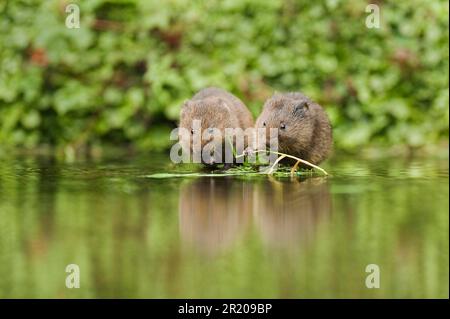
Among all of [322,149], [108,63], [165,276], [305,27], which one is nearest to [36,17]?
[108,63]

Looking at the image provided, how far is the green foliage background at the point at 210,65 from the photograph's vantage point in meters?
11.2

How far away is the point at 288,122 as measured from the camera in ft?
24.6

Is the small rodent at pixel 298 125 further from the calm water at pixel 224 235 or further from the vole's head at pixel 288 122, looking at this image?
the calm water at pixel 224 235

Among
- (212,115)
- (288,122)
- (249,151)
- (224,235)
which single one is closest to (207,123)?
(212,115)

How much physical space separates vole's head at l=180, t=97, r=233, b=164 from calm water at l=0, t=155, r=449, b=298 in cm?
40

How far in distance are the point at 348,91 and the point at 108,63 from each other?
345 cm

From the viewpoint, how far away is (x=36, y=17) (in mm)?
11609

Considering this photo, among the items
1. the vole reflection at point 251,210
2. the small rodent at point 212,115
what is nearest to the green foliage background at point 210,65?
the small rodent at point 212,115

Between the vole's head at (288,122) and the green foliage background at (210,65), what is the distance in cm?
344

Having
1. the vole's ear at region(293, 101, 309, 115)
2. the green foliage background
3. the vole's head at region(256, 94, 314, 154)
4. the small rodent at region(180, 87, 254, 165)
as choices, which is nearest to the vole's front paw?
the vole's head at region(256, 94, 314, 154)

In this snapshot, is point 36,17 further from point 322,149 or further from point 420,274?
point 420,274

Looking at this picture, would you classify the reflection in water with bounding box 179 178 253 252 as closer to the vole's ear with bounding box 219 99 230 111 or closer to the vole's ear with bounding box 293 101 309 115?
the vole's ear with bounding box 219 99 230 111

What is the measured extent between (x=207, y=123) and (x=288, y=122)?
775 mm
